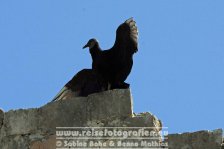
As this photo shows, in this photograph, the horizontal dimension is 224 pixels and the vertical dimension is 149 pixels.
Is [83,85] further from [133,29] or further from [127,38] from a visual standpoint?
[133,29]

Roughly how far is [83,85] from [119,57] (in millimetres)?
464

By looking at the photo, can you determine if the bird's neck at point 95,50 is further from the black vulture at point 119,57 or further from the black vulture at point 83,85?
the black vulture at point 83,85

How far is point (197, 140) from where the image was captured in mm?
8734

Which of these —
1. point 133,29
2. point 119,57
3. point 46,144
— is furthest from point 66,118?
point 133,29

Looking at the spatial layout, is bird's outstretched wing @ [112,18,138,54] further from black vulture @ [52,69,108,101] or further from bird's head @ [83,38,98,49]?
black vulture @ [52,69,108,101]

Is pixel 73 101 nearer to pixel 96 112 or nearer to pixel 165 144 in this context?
pixel 96 112

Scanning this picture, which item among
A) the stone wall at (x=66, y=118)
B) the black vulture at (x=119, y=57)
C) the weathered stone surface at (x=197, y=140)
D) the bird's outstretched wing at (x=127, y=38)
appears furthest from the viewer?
the bird's outstretched wing at (x=127, y=38)

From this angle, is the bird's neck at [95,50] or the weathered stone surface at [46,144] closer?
the weathered stone surface at [46,144]

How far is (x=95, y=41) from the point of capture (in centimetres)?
966

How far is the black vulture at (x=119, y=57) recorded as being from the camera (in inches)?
Result: 367

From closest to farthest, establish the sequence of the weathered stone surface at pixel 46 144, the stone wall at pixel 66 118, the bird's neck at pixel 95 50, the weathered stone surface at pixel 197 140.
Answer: the weathered stone surface at pixel 197 140 < the stone wall at pixel 66 118 < the weathered stone surface at pixel 46 144 < the bird's neck at pixel 95 50

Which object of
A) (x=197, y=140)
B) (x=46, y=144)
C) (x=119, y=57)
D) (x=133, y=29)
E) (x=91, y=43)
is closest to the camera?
(x=197, y=140)

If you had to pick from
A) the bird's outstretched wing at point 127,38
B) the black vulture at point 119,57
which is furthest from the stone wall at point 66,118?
the bird's outstretched wing at point 127,38

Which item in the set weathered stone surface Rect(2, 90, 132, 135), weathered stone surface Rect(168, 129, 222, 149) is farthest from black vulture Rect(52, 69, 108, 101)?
weathered stone surface Rect(168, 129, 222, 149)
